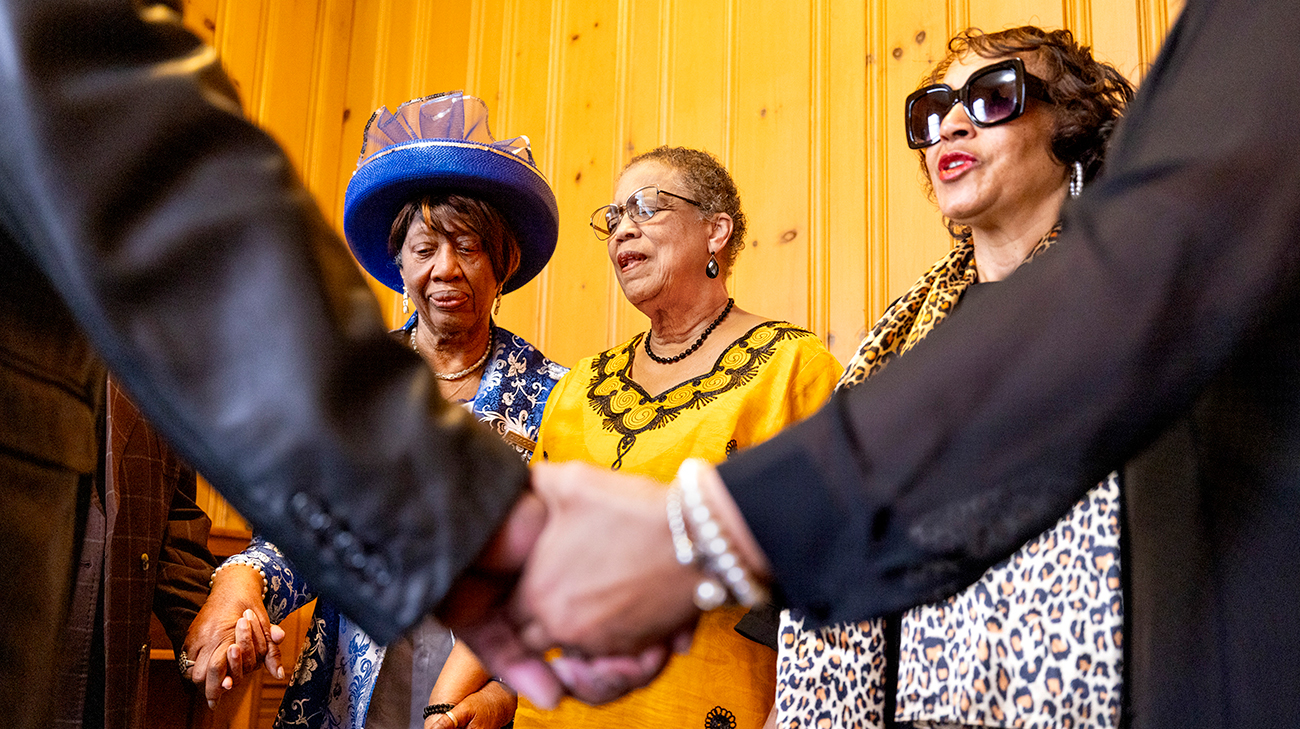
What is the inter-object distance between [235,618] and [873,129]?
2077mm

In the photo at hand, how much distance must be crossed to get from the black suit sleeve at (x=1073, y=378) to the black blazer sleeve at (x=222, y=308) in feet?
0.90

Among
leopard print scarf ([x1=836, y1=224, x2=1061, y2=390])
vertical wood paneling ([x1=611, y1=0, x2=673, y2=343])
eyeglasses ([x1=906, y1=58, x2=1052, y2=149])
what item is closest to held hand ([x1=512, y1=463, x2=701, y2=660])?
leopard print scarf ([x1=836, y1=224, x2=1061, y2=390])

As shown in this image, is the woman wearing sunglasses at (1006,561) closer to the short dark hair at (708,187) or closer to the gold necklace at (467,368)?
the short dark hair at (708,187)

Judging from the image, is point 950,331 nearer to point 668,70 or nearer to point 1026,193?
point 1026,193

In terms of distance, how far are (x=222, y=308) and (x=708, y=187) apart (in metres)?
2.04

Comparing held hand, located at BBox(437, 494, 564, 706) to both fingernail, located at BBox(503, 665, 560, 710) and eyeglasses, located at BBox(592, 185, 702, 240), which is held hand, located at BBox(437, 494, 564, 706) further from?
eyeglasses, located at BBox(592, 185, 702, 240)

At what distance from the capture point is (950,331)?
825mm

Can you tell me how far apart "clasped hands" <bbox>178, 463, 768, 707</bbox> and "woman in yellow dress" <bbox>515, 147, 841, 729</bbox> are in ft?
3.39

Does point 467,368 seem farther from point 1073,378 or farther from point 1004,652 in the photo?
point 1073,378

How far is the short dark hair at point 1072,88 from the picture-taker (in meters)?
1.85

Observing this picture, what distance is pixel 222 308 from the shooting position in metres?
0.73

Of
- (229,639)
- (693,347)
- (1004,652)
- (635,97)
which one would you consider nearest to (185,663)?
(229,639)

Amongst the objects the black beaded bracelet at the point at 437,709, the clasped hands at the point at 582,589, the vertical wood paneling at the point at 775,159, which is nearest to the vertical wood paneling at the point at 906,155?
the vertical wood paneling at the point at 775,159

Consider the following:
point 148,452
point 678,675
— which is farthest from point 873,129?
point 148,452
